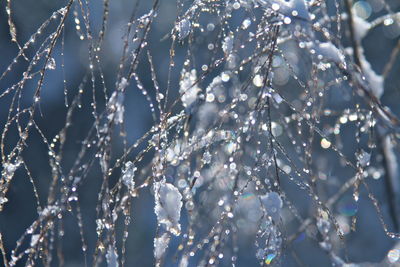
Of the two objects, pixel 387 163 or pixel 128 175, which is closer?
pixel 387 163

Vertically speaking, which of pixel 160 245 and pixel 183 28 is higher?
pixel 183 28

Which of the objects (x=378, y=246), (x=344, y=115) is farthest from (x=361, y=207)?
(x=344, y=115)

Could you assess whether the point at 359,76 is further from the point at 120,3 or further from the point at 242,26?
the point at 120,3

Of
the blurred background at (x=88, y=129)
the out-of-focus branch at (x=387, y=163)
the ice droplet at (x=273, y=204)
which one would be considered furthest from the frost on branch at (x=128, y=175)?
the blurred background at (x=88, y=129)

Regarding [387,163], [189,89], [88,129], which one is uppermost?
[88,129]

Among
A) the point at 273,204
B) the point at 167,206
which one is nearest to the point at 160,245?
the point at 167,206

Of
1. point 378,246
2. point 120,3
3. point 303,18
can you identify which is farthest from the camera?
point 120,3

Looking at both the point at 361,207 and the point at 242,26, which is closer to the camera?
the point at 242,26

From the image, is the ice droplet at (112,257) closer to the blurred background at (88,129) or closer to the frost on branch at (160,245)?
the frost on branch at (160,245)

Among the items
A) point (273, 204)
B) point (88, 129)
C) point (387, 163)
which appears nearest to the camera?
point (387, 163)

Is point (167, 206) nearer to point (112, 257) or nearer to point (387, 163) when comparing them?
point (112, 257)
